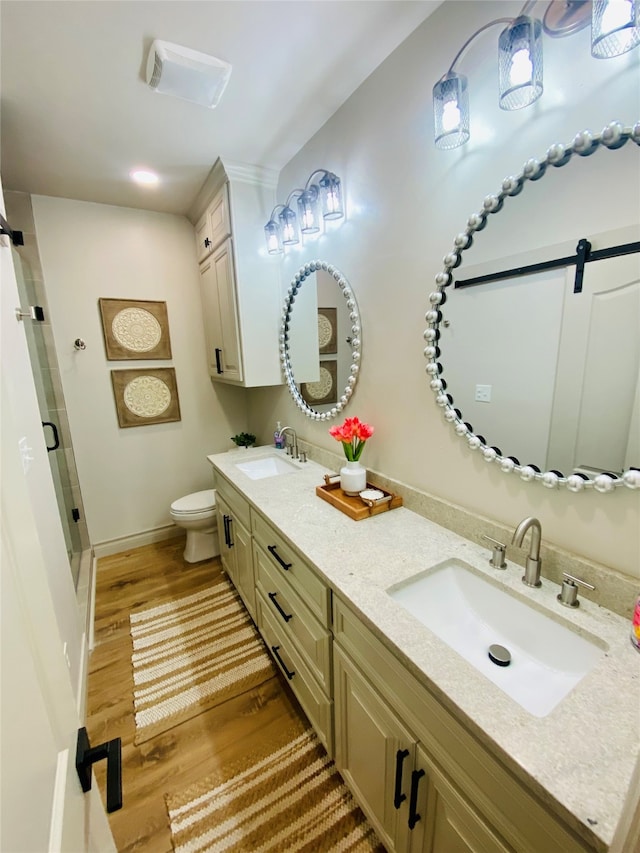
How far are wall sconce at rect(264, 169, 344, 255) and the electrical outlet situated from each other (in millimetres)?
1027

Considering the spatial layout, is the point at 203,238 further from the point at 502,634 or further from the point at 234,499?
the point at 502,634

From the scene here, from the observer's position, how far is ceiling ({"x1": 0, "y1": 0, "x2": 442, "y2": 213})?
110 centimetres

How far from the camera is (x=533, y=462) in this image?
3.34 ft

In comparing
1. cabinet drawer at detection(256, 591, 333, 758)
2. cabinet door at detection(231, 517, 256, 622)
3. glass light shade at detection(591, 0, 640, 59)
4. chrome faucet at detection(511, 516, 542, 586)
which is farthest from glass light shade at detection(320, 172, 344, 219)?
cabinet drawer at detection(256, 591, 333, 758)

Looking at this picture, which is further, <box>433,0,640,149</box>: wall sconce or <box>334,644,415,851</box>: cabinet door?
→ <box>334,644,415,851</box>: cabinet door

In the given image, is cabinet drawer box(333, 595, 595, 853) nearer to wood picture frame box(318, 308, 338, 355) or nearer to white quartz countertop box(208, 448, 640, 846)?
white quartz countertop box(208, 448, 640, 846)

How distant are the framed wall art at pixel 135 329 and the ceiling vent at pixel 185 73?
1.42m

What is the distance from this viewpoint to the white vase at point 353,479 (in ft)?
→ 4.90

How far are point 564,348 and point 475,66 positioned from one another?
2.92 ft

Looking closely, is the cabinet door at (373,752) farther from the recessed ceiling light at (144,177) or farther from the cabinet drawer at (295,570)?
the recessed ceiling light at (144,177)

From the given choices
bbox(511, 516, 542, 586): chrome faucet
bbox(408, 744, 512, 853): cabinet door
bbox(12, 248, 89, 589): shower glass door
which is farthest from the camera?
bbox(12, 248, 89, 589): shower glass door

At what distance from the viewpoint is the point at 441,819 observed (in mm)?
755

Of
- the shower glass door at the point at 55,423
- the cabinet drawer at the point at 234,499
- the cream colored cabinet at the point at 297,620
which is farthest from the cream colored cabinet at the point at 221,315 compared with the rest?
the cream colored cabinet at the point at 297,620

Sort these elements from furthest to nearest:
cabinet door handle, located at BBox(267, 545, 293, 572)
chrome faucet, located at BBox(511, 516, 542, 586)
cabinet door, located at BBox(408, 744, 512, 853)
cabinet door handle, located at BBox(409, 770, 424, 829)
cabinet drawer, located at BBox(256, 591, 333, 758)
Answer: cabinet door handle, located at BBox(267, 545, 293, 572) → cabinet drawer, located at BBox(256, 591, 333, 758) → chrome faucet, located at BBox(511, 516, 542, 586) → cabinet door handle, located at BBox(409, 770, 424, 829) → cabinet door, located at BBox(408, 744, 512, 853)
